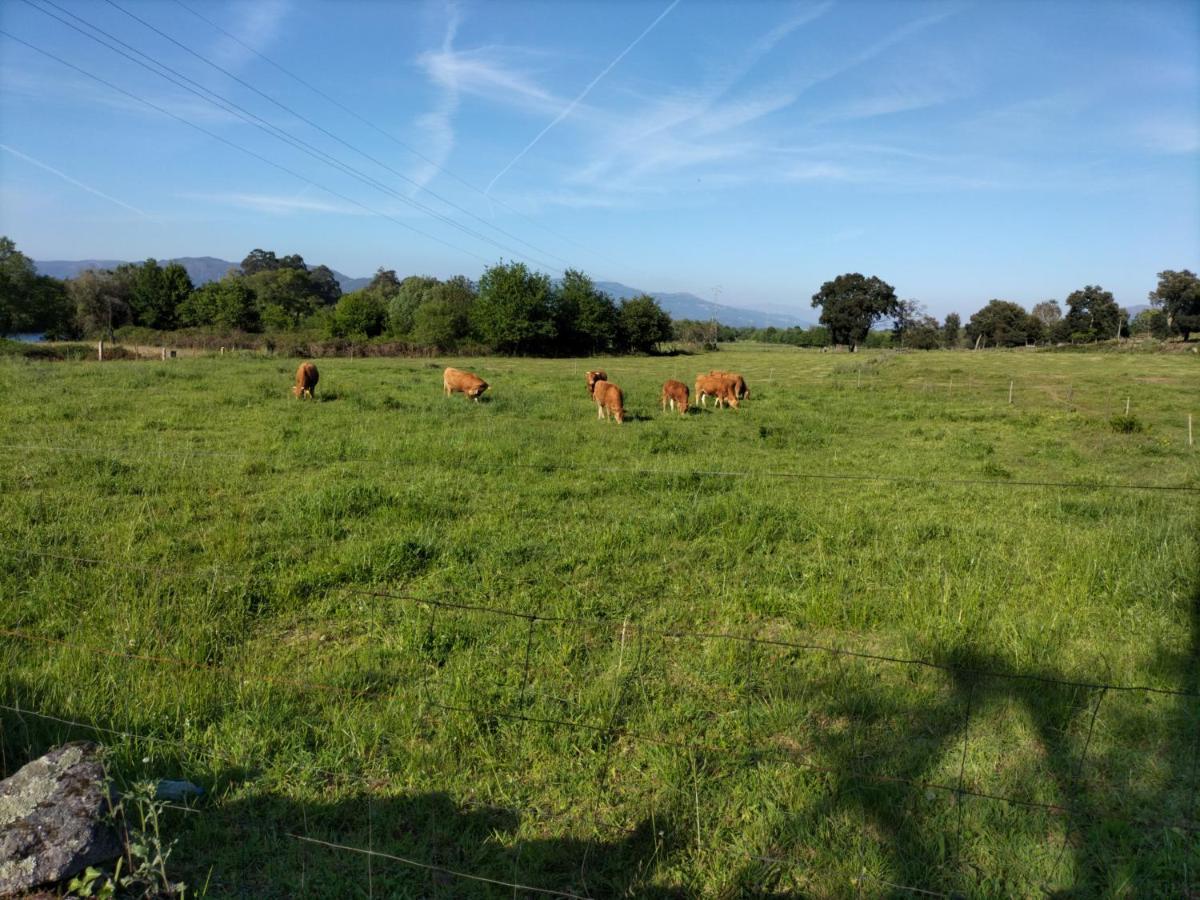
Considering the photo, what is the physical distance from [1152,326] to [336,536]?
94.6 m

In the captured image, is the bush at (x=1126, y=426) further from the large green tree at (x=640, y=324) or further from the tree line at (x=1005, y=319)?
the tree line at (x=1005, y=319)

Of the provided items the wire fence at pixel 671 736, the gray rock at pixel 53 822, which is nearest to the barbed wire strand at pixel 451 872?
the wire fence at pixel 671 736

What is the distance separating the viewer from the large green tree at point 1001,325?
89500 millimetres

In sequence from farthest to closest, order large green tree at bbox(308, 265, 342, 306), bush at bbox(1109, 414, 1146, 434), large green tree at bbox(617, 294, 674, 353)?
large green tree at bbox(308, 265, 342, 306)
large green tree at bbox(617, 294, 674, 353)
bush at bbox(1109, 414, 1146, 434)

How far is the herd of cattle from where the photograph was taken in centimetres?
1805

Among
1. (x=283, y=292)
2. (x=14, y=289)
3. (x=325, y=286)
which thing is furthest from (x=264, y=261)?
(x=14, y=289)

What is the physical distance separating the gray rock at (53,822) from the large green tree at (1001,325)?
4026 inches

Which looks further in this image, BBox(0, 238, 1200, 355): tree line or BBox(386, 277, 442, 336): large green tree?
BBox(386, 277, 442, 336): large green tree

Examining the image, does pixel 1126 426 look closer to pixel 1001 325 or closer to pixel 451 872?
pixel 451 872

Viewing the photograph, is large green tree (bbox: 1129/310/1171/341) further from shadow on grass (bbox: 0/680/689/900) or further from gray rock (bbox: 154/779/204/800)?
gray rock (bbox: 154/779/204/800)

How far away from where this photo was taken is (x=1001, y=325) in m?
90.9

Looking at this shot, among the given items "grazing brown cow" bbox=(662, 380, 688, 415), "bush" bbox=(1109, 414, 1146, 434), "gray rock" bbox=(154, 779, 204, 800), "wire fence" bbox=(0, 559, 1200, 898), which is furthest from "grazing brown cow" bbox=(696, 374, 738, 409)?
"gray rock" bbox=(154, 779, 204, 800)

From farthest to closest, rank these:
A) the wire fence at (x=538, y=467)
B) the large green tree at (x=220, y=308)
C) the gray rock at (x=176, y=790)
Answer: the large green tree at (x=220, y=308) → the wire fence at (x=538, y=467) → the gray rock at (x=176, y=790)

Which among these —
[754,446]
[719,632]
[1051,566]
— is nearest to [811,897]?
[719,632]
